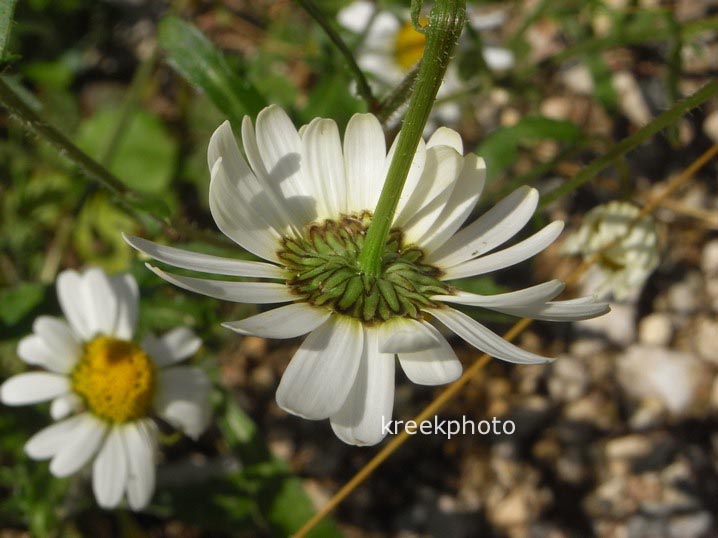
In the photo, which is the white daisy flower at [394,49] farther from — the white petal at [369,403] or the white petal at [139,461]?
the white petal at [369,403]

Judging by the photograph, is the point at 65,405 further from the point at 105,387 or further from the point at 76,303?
the point at 76,303

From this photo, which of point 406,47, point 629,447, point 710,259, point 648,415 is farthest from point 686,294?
point 406,47

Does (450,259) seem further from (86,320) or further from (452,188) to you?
(86,320)

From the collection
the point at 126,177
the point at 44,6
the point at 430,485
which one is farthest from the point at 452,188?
the point at 44,6

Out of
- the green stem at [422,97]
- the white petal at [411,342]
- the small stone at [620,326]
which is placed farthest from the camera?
the small stone at [620,326]

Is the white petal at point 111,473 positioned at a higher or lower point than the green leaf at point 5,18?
lower

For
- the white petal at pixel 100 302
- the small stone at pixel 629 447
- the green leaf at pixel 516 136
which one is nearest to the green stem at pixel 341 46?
the green leaf at pixel 516 136

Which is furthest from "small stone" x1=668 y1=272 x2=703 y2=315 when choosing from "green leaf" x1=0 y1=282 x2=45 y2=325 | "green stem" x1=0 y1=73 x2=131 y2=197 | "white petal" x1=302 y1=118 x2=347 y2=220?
"green leaf" x1=0 y1=282 x2=45 y2=325
